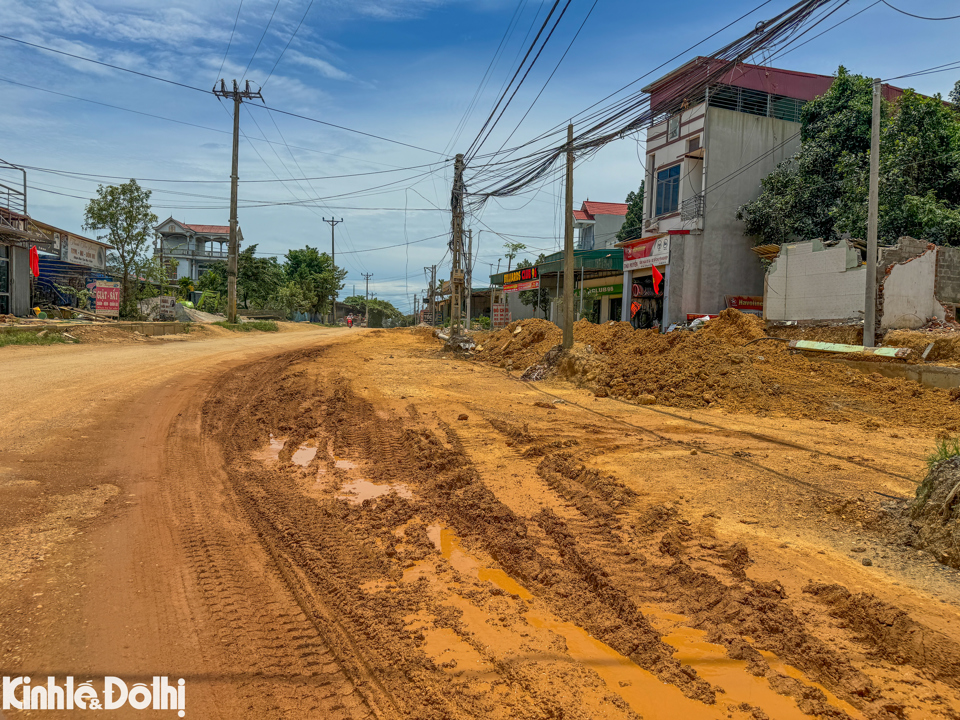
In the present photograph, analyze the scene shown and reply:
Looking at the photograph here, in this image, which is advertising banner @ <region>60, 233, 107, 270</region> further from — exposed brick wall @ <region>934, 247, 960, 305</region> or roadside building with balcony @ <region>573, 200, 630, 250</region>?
exposed brick wall @ <region>934, 247, 960, 305</region>

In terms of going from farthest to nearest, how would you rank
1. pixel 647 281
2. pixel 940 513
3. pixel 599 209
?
1. pixel 599 209
2. pixel 647 281
3. pixel 940 513

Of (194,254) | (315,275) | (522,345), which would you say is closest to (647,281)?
(522,345)

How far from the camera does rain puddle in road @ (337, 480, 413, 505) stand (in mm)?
5957

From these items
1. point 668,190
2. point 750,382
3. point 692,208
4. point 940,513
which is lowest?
point 940,513

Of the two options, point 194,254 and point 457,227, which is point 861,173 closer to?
point 457,227

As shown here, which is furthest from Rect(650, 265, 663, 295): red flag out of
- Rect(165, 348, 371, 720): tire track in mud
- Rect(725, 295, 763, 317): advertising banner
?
Rect(165, 348, 371, 720): tire track in mud

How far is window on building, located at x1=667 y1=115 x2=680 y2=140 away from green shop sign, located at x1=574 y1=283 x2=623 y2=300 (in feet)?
31.5

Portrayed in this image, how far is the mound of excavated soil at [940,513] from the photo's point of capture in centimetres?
438

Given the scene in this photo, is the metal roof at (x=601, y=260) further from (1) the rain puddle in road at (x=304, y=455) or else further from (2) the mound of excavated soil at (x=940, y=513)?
(2) the mound of excavated soil at (x=940, y=513)

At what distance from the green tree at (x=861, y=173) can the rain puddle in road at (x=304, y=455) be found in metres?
19.3

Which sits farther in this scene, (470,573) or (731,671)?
(470,573)

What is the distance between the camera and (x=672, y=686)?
119 inches

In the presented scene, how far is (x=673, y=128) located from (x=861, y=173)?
8.84m

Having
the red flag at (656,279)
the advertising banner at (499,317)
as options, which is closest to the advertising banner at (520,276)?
the advertising banner at (499,317)
